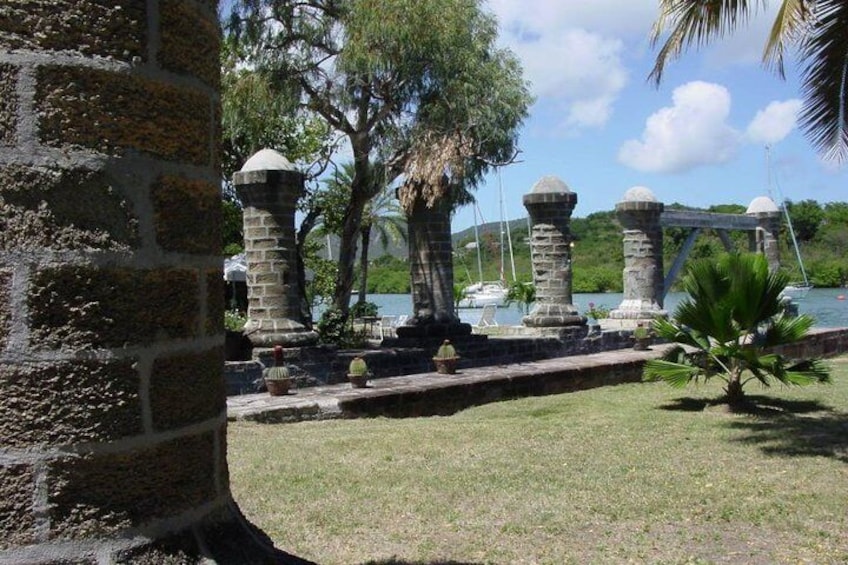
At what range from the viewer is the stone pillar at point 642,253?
66.9ft

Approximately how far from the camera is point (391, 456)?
8258mm

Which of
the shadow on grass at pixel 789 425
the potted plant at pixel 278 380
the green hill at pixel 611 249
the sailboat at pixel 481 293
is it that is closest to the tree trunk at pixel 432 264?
the potted plant at pixel 278 380

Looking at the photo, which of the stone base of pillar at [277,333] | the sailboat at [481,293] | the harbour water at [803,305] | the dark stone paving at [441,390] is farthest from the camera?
the sailboat at [481,293]

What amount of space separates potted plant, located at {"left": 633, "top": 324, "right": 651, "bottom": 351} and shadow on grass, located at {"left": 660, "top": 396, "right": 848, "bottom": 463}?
5865 millimetres

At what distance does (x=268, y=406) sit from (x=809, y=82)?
7.11 metres

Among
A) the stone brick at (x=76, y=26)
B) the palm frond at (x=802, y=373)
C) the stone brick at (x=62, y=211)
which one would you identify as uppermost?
the stone brick at (x=76, y=26)

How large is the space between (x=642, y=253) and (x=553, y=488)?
1430 cm

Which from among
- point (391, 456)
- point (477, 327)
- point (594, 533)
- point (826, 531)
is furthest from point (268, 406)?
point (477, 327)

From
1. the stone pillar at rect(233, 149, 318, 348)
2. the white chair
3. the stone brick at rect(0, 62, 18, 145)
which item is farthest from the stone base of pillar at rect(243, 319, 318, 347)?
the white chair

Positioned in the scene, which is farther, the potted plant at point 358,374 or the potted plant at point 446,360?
the potted plant at point 446,360

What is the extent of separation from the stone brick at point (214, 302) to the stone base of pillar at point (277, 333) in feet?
35.3

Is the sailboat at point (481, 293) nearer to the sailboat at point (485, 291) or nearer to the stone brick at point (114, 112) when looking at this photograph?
the sailboat at point (485, 291)

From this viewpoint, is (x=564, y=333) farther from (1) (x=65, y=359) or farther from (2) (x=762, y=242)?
(1) (x=65, y=359)

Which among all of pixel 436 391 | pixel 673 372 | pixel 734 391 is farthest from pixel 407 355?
pixel 734 391
